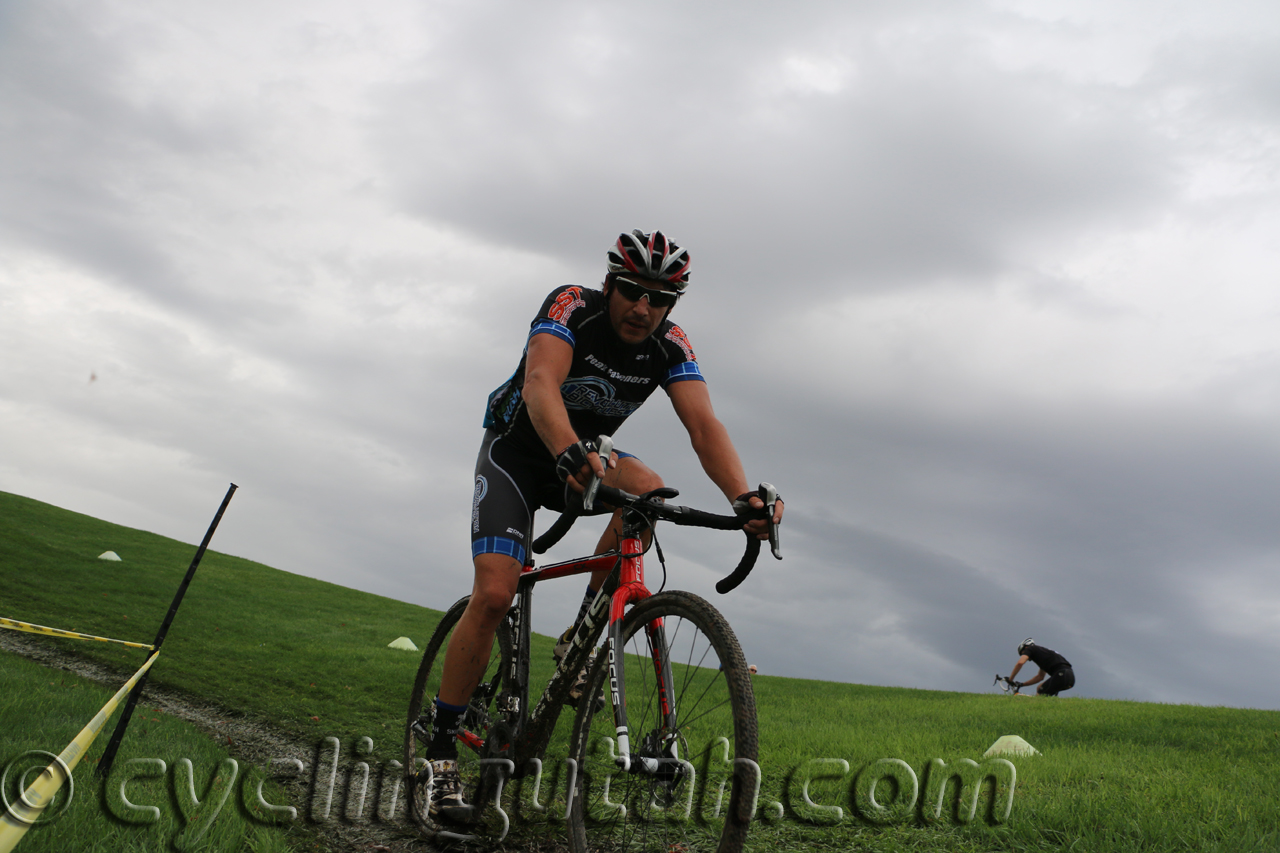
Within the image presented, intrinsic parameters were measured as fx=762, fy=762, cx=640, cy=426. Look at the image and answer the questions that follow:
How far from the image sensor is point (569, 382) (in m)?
4.43

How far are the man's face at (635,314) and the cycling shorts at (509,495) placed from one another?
725 mm

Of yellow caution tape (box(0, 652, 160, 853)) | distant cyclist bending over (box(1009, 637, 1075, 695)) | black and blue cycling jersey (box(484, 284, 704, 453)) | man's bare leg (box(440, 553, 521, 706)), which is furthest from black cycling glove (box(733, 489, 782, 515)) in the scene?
distant cyclist bending over (box(1009, 637, 1075, 695))

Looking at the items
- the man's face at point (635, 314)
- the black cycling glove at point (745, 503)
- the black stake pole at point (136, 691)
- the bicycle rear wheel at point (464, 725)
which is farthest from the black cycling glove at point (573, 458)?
the black stake pole at point (136, 691)

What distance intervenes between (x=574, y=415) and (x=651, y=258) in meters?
1.11

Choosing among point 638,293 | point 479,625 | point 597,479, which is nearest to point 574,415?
point 638,293

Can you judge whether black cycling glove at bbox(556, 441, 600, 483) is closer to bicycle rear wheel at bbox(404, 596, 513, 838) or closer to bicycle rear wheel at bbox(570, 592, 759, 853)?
bicycle rear wheel at bbox(570, 592, 759, 853)

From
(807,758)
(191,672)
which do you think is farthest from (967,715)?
(191,672)

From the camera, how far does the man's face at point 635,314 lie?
13.7 feet

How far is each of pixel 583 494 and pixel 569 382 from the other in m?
1.41

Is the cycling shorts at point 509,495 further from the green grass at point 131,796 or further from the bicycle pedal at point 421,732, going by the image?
the green grass at point 131,796

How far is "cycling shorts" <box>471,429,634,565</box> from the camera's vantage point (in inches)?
174

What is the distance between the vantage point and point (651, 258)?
411cm

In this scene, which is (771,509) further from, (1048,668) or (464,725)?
(1048,668)

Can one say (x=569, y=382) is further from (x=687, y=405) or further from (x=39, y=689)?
(x=39, y=689)
